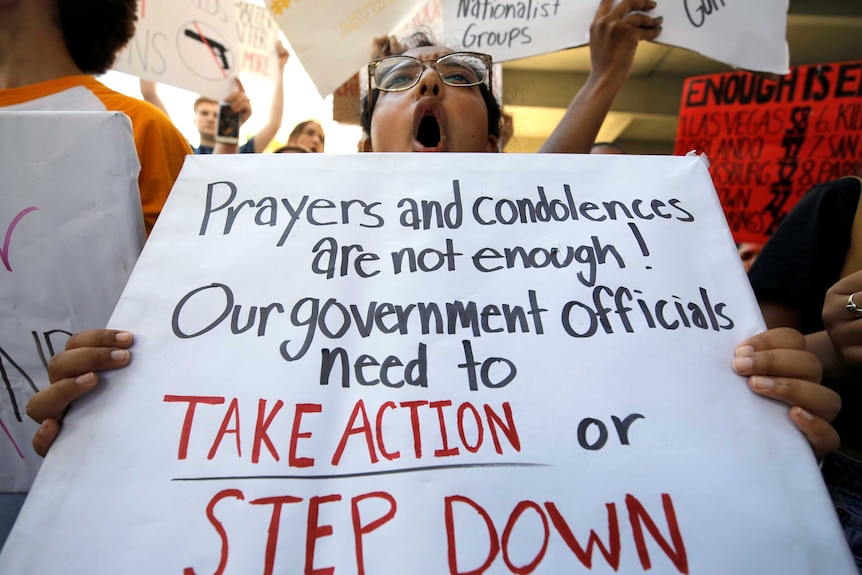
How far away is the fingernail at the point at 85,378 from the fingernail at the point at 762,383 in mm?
926

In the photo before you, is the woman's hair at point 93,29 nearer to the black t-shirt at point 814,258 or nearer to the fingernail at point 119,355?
the fingernail at point 119,355

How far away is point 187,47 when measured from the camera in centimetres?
212

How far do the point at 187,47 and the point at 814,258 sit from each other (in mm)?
2303

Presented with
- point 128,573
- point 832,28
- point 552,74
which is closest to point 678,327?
point 128,573

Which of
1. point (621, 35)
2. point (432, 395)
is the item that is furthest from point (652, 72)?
point (432, 395)

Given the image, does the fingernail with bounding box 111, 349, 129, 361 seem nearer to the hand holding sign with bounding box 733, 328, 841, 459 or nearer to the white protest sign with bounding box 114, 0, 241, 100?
the hand holding sign with bounding box 733, 328, 841, 459

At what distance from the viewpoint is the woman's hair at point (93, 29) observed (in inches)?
52.4

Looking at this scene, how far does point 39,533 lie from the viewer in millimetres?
636

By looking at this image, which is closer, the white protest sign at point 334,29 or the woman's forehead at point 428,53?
the woman's forehead at point 428,53

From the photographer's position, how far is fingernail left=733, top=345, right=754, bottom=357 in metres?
0.73

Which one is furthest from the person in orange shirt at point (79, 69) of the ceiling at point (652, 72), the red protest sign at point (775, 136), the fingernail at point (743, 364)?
the ceiling at point (652, 72)

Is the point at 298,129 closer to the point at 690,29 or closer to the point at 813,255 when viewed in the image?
the point at 690,29

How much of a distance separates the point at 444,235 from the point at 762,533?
600 mm

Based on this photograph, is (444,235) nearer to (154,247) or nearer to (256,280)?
(256,280)
